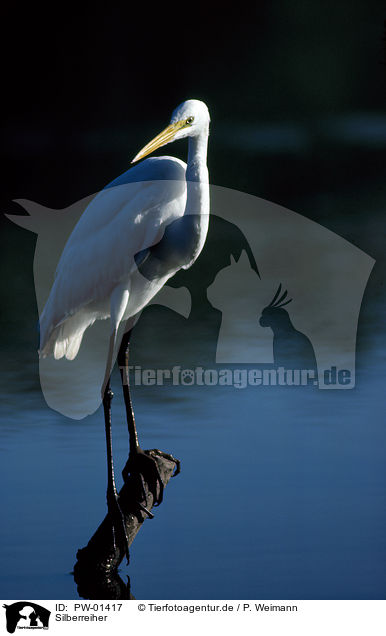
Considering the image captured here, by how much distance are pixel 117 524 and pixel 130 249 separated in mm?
674

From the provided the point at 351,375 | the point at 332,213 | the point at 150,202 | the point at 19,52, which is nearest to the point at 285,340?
the point at 351,375

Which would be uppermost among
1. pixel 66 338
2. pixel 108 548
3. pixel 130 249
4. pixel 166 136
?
pixel 166 136

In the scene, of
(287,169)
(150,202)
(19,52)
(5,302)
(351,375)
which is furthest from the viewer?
(287,169)

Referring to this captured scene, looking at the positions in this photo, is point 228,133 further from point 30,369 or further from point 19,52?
Result: point 30,369

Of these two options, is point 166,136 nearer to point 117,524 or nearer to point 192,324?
point 117,524

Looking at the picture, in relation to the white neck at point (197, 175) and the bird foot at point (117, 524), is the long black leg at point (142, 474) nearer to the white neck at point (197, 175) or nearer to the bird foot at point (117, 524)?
the bird foot at point (117, 524)

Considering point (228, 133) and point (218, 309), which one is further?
point (228, 133)

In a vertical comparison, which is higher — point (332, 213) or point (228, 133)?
point (228, 133)

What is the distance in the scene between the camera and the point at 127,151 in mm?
7387

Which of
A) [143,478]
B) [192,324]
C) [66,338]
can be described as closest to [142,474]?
[143,478]

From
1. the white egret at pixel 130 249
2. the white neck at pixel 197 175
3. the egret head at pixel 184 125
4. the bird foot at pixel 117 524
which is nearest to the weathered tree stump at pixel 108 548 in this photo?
the bird foot at pixel 117 524

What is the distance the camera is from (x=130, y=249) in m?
2.38

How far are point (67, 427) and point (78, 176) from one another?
391 centimetres

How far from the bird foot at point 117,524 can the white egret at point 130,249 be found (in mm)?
235
